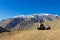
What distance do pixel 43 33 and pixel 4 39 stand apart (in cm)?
689

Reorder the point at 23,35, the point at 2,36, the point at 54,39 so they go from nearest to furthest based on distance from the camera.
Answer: the point at 54,39
the point at 23,35
the point at 2,36

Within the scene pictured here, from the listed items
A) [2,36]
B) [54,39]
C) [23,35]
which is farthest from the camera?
[2,36]

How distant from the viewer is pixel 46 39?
25297mm

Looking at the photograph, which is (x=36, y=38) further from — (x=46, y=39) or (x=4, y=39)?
(x=4, y=39)

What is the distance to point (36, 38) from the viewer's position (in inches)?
1041

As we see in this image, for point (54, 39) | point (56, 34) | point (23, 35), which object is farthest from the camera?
point (23, 35)

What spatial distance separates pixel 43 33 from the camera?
2806 centimetres

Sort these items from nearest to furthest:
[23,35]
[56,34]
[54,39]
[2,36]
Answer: [54,39] → [56,34] → [23,35] → [2,36]

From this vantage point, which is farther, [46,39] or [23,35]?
[23,35]

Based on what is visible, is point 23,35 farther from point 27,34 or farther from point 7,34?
point 7,34

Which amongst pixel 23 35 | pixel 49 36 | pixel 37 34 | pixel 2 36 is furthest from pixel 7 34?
pixel 49 36

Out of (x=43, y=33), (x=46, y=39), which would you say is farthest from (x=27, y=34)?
(x=46, y=39)

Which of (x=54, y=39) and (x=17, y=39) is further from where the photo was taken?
(x=17, y=39)

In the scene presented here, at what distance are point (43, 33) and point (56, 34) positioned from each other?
96.0 inches
